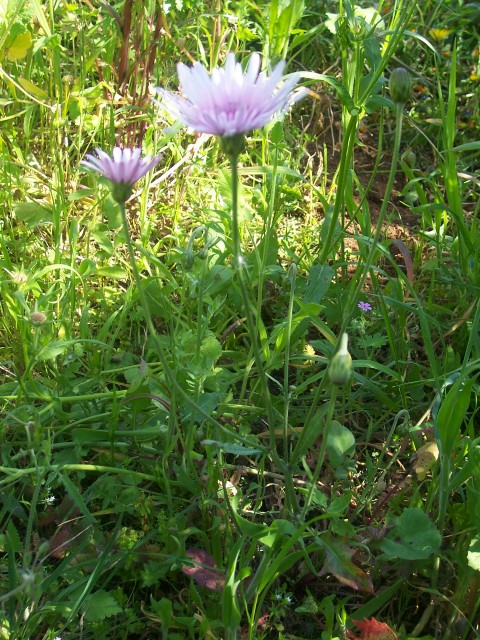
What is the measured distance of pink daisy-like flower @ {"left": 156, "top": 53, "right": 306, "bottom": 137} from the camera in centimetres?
101

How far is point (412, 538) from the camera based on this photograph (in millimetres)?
1238

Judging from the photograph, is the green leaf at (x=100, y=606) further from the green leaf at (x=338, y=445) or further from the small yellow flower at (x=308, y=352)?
the small yellow flower at (x=308, y=352)

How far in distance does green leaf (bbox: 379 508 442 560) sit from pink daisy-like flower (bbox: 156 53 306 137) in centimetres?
69

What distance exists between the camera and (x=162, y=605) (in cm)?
118

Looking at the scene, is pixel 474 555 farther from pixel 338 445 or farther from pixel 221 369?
pixel 221 369

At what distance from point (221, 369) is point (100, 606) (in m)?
0.53

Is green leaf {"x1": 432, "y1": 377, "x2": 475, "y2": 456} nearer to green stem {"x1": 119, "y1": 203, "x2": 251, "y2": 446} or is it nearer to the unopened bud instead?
green stem {"x1": 119, "y1": 203, "x2": 251, "y2": 446}

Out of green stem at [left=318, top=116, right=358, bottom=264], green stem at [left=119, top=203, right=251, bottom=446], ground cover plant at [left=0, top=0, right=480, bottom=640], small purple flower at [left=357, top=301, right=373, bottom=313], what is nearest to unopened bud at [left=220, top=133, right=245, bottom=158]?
ground cover plant at [left=0, top=0, right=480, bottom=640]

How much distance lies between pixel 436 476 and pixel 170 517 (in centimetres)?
51

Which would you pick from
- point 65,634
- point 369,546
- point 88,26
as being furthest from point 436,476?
point 88,26

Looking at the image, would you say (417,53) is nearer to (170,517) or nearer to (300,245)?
(300,245)

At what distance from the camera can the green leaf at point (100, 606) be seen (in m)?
1.20

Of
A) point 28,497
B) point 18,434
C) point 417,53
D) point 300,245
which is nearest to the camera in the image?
point 28,497

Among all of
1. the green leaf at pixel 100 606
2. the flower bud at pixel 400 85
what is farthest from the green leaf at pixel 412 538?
the flower bud at pixel 400 85
